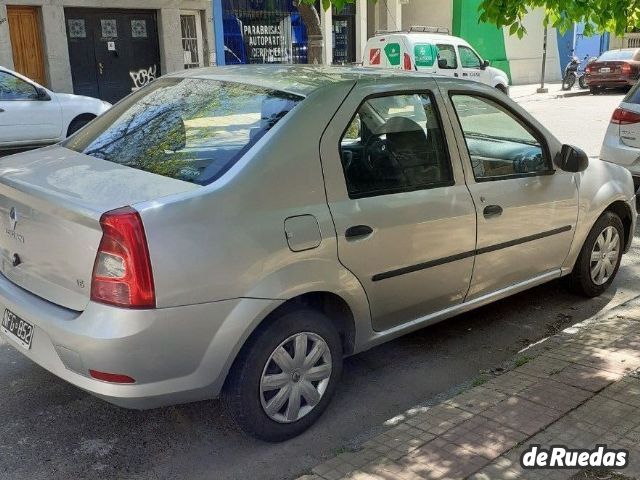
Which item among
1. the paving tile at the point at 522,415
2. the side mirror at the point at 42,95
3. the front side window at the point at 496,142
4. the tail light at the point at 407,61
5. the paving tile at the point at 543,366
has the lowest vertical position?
the paving tile at the point at 543,366


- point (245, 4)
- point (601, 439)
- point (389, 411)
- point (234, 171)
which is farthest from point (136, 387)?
point (245, 4)

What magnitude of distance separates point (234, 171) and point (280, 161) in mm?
233

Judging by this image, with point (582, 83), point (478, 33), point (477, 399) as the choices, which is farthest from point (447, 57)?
point (477, 399)

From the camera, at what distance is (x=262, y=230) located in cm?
290

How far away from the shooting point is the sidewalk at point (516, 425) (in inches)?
107

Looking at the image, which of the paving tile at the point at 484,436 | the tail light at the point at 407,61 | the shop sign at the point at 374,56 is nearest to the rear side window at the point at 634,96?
the paving tile at the point at 484,436

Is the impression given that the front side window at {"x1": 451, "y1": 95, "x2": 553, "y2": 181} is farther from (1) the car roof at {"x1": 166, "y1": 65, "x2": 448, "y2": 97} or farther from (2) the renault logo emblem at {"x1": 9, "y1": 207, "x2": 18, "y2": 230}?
(2) the renault logo emblem at {"x1": 9, "y1": 207, "x2": 18, "y2": 230}

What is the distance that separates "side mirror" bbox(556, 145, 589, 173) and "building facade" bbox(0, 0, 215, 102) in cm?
1383

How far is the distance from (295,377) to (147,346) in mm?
772

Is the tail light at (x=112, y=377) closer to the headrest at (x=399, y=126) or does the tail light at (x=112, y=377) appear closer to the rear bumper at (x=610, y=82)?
the headrest at (x=399, y=126)

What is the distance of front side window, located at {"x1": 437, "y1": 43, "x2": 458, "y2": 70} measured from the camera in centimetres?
1792

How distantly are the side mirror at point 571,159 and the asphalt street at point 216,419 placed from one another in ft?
3.56

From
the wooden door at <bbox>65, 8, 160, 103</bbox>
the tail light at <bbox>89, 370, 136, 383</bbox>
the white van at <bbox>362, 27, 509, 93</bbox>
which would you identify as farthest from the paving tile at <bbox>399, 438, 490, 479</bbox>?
the wooden door at <bbox>65, 8, 160, 103</bbox>

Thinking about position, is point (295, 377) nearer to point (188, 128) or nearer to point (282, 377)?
point (282, 377)
